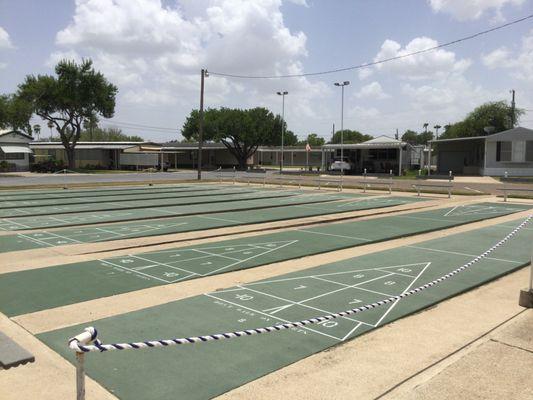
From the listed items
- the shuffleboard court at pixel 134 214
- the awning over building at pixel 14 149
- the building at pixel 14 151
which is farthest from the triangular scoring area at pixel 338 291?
the awning over building at pixel 14 149

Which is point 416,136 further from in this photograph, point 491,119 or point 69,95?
point 69,95

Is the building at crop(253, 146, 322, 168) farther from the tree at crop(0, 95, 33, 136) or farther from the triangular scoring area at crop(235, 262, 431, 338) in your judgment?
the triangular scoring area at crop(235, 262, 431, 338)

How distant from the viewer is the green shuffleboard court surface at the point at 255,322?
5.23 metres

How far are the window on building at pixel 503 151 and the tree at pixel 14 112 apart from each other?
48.7 m

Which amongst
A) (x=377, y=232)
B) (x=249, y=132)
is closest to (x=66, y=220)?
(x=377, y=232)

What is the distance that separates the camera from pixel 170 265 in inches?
418

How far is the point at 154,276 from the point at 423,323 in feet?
16.8

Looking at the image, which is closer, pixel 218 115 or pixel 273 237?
pixel 273 237

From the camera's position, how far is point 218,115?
238 ft

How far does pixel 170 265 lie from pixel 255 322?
13.5ft

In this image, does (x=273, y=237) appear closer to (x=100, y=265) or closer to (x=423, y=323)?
(x=100, y=265)

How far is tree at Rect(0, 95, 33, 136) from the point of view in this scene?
51.2m

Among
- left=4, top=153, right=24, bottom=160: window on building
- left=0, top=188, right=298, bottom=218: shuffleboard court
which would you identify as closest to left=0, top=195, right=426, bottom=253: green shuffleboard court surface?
left=0, top=188, right=298, bottom=218: shuffleboard court

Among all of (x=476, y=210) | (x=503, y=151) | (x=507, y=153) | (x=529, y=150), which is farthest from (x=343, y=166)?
(x=476, y=210)
